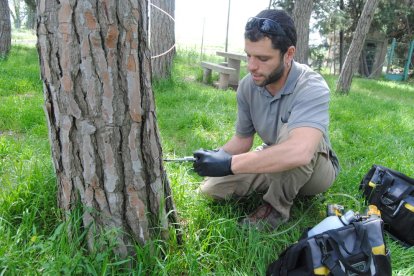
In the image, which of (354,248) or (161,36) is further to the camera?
(161,36)

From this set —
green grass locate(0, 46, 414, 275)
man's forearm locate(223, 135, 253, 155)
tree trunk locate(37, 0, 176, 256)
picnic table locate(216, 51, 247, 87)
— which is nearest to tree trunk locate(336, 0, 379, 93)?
picnic table locate(216, 51, 247, 87)

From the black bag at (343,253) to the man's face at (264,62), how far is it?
0.96 m

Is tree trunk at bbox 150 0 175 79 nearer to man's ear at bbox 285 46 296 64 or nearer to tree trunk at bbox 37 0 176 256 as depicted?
man's ear at bbox 285 46 296 64

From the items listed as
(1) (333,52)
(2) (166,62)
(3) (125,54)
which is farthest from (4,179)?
(1) (333,52)

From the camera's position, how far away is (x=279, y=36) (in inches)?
82.7

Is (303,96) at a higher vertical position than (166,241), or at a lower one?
higher

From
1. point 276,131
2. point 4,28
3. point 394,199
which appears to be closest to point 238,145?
point 276,131

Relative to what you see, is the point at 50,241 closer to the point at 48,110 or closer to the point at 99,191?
the point at 99,191

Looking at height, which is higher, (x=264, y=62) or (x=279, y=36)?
(x=279, y=36)

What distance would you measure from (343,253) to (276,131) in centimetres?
101

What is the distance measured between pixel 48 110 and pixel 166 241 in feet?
2.69

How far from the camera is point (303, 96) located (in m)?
2.14

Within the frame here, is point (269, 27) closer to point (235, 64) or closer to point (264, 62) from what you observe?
point (264, 62)

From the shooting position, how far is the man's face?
213 centimetres
